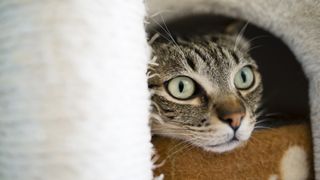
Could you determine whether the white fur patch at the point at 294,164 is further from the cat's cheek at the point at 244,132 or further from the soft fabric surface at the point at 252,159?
the cat's cheek at the point at 244,132

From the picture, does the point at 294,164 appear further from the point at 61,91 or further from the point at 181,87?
the point at 61,91

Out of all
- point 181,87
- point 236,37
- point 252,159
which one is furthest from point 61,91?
point 236,37

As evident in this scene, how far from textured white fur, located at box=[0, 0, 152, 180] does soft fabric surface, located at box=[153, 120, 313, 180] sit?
249 millimetres

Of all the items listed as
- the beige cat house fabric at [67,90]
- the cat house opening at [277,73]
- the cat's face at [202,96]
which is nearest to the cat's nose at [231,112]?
the cat's face at [202,96]

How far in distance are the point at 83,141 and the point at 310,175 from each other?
577 mm

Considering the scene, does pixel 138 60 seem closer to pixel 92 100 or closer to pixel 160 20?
pixel 92 100

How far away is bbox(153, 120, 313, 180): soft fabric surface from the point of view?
0.88 meters

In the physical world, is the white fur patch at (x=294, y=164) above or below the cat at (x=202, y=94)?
below

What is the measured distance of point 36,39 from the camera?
0.61m

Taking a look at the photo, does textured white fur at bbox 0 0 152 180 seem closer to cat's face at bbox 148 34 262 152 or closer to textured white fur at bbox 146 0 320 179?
cat's face at bbox 148 34 262 152

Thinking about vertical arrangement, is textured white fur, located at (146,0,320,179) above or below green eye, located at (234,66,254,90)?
above

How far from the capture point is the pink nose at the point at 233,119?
2.80ft

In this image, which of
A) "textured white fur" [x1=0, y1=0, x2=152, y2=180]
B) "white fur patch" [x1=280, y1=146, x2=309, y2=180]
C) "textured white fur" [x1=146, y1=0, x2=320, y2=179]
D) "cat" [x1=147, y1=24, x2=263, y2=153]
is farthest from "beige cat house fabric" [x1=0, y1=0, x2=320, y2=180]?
"white fur patch" [x1=280, y1=146, x2=309, y2=180]

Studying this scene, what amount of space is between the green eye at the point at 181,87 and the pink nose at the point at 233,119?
3.7 inches
